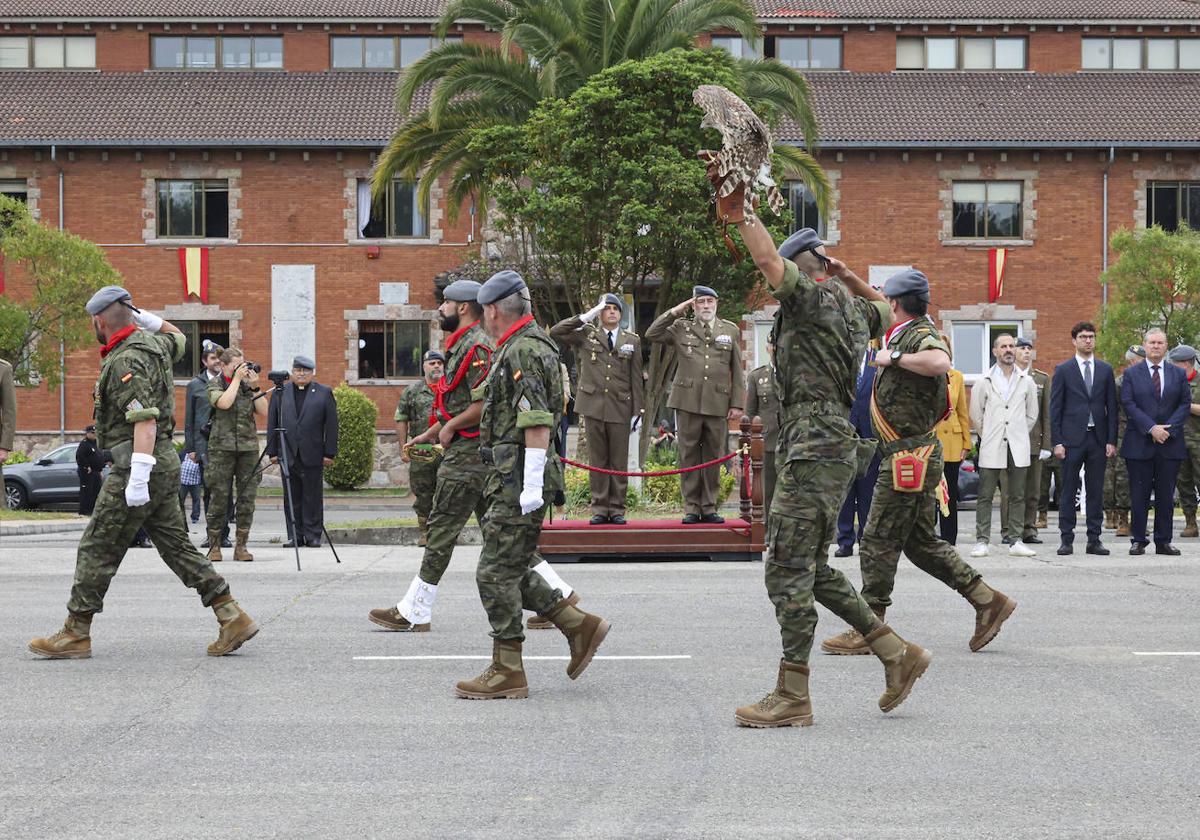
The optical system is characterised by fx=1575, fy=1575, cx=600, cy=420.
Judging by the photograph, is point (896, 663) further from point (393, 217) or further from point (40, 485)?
point (393, 217)

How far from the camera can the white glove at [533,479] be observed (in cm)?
743

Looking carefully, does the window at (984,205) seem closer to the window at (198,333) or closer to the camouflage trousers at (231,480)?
the window at (198,333)

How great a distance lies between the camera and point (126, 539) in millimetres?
8805

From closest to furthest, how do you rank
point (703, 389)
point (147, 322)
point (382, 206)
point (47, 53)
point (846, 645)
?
1. point (846, 645)
2. point (147, 322)
3. point (703, 389)
4. point (382, 206)
5. point (47, 53)

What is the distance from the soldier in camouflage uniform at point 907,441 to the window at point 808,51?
33.6 meters

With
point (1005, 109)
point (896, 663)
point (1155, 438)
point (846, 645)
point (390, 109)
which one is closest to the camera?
point (896, 663)

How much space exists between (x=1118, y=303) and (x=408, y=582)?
77.0 feet

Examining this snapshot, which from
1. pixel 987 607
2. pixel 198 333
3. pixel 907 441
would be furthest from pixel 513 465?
pixel 198 333

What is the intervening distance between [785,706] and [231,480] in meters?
9.84

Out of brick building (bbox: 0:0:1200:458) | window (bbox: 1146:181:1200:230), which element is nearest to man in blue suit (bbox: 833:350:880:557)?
brick building (bbox: 0:0:1200:458)

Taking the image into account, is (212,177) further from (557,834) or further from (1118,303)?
(557,834)

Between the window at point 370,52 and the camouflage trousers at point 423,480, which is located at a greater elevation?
the window at point 370,52

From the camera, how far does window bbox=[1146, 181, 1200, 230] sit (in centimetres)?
3834

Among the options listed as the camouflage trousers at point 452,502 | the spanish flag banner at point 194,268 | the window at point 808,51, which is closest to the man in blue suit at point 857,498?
the camouflage trousers at point 452,502
